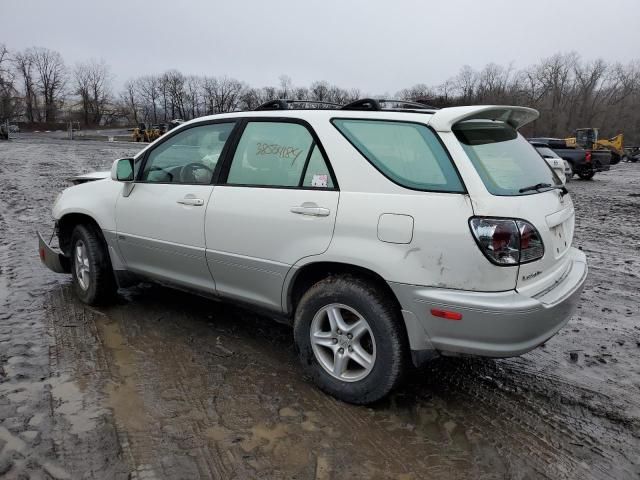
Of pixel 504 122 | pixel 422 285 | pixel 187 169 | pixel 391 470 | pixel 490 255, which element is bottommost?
pixel 391 470

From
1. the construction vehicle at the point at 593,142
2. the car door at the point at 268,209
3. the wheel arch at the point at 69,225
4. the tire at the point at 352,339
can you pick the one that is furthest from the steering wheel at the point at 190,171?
the construction vehicle at the point at 593,142

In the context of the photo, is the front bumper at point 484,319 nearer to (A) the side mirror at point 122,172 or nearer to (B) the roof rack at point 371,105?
(B) the roof rack at point 371,105

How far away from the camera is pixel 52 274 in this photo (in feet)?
17.6

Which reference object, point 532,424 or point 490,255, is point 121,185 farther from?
point 532,424

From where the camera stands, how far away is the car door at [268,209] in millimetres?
2971

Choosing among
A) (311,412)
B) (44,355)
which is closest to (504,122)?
(311,412)

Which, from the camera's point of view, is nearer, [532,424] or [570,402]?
[532,424]

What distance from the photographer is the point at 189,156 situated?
154 inches

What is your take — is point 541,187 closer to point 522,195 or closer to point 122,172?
point 522,195

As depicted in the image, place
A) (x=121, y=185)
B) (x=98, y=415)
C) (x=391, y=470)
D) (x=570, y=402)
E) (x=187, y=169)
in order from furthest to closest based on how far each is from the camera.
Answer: (x=121, y=185), (x=187, y=169), (x=570, y=402), (x=98, y=415), (x=391, y=470)

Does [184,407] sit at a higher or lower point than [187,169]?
lower

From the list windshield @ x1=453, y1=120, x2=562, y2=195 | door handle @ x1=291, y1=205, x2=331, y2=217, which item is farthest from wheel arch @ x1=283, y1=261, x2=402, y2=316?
windshield @ x1=453, y1=120, x2=562, y2=195

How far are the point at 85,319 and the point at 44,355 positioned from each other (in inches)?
28.1

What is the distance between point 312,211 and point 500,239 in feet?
3.52
